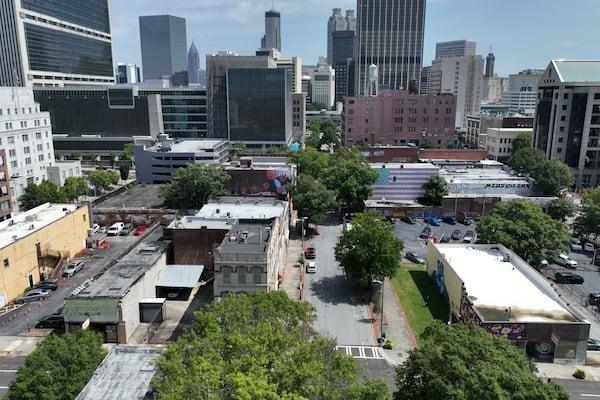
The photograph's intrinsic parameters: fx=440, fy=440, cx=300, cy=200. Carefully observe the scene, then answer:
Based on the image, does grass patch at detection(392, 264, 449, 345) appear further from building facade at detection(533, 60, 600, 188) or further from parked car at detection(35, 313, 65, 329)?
building facade at detection(533, 60, 600, 188)

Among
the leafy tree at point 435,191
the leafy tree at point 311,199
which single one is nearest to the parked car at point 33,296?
the leafy tree at point 311,199

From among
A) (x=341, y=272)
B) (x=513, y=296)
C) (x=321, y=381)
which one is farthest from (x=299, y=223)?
(x=321, y=381)

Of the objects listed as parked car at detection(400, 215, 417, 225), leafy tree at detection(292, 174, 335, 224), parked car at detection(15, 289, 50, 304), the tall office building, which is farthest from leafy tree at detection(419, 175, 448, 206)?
the tall office building

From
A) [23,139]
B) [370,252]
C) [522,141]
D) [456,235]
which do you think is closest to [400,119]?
[522,141]

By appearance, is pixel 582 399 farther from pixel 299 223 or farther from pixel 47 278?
pixel 47 278

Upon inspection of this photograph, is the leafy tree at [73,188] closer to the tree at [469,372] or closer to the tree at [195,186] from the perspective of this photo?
the tree at [195,186]
